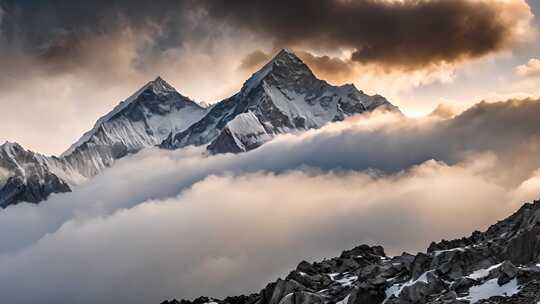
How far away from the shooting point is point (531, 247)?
117875 millimetres

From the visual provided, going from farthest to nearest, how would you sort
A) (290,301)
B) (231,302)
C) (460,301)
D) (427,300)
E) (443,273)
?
(231,302) → (290,301) → (443,273) → (427,300) → (460,301)

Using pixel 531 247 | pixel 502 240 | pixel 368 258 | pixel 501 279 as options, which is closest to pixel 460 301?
pixel 501 279

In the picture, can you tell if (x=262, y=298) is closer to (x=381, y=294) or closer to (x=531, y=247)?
(x=381, y=294)

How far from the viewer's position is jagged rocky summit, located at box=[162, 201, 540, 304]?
352ft

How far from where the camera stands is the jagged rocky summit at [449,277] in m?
107

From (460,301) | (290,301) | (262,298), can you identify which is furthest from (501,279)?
(262,298)

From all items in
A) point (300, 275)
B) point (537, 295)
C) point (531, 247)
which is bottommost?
point (537, 295)

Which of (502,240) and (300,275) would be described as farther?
(300,275)

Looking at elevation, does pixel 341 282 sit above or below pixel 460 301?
above

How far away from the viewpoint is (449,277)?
12344 cm

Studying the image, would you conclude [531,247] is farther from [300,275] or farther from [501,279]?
[300,275]

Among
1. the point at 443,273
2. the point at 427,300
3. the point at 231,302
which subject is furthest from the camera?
the point at 231,302

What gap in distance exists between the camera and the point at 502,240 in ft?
446

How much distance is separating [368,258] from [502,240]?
40738 mm
